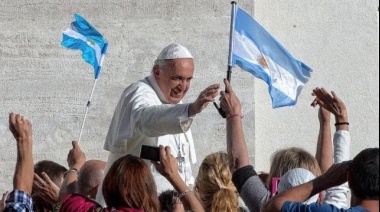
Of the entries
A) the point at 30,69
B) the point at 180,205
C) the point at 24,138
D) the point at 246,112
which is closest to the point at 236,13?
the point at 180,205

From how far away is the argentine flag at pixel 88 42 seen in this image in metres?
8.66

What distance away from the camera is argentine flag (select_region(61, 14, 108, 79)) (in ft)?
28.4

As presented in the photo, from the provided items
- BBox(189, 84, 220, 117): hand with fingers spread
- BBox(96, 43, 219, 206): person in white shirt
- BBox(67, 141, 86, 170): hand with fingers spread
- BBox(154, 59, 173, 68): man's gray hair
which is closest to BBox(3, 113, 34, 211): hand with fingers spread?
BBox(189, 84, 220, 117): hand with fingers spread

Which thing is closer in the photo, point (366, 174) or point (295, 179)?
point (366, 174)

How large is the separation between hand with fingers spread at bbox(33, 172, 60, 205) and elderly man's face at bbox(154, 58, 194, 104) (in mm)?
795

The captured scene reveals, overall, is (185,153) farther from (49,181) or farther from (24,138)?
(24,138)

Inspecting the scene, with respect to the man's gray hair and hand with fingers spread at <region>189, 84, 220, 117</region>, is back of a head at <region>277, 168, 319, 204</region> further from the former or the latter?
the man's gray hair

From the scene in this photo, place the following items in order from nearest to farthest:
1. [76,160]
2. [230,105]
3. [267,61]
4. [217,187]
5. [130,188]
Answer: [130,188] < [230,105] < [217,187] < [267,61] < [76,160]

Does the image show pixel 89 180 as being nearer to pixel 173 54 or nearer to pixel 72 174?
pixel 72 174

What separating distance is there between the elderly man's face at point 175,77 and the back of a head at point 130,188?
1.62 metres

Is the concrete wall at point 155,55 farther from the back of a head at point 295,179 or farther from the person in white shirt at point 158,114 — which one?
the back of a head at point 295,179

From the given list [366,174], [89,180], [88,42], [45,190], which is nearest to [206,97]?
[89,180]

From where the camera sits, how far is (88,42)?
8703 millimetres

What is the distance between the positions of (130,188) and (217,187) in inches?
48.3
